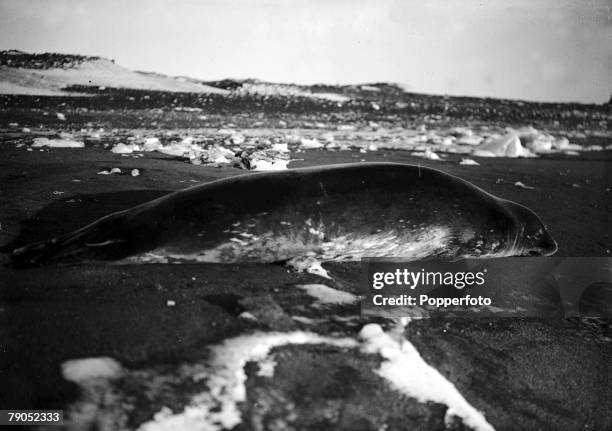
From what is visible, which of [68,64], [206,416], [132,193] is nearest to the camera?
[206,416]

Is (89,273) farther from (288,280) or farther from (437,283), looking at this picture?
(437,283)

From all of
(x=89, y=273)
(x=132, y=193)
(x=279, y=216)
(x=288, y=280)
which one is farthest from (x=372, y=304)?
(x=132, y=193)

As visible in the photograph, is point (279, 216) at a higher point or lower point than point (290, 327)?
higher

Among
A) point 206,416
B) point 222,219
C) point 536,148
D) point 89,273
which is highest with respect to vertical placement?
point 536,148

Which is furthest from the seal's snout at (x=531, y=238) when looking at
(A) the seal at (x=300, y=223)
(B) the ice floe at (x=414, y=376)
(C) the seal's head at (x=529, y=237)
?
(B) the ice floe at (x=414, y=376)

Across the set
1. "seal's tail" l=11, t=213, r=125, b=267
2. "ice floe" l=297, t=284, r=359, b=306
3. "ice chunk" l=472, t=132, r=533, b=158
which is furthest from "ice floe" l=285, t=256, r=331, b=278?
"ice chunk" l=472, t=132, r=533, b=158

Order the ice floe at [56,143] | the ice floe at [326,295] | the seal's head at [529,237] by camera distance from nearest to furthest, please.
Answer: the ice floe at [326,295] → the seal's head at [529,237] → the ice floe at [56,143]

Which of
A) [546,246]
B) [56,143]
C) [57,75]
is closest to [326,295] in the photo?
[546,246]

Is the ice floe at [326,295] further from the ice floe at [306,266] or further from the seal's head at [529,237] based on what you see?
the seal's head at [529,237]
